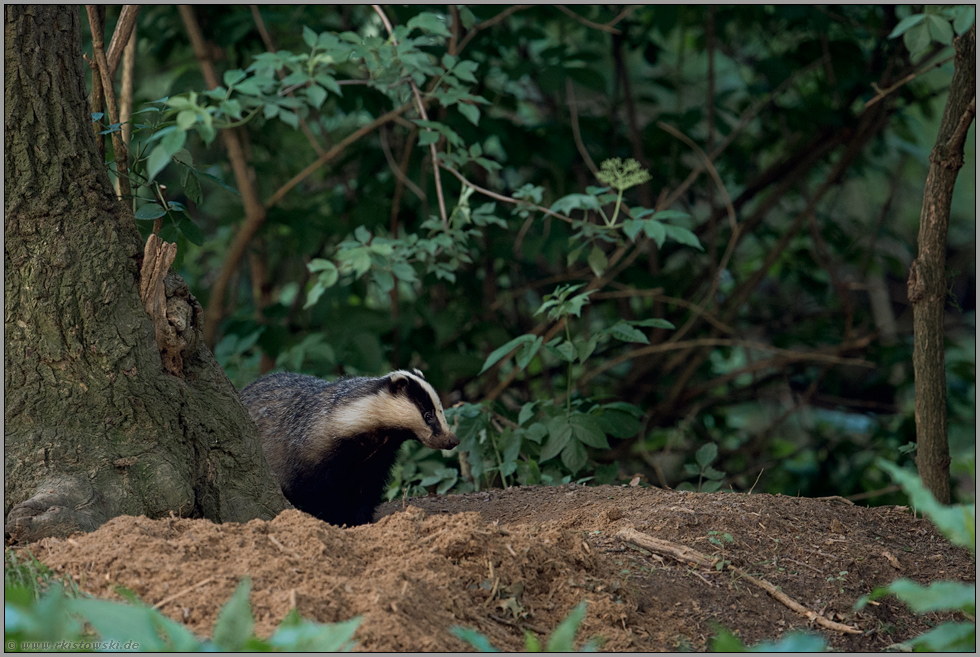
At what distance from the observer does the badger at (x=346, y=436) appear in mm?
4992

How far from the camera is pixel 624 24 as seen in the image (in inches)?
291

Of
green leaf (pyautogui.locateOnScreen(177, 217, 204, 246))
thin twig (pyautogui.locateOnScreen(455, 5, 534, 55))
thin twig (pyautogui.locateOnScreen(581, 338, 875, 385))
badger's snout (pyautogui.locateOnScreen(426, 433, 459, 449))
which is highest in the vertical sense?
thin twig (pyautogui.locateOnScreen(455, 5, 534, 55))

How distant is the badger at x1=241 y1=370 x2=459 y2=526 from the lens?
4992 millimetres

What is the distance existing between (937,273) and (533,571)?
246 cm

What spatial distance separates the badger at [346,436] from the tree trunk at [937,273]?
2.51 metres

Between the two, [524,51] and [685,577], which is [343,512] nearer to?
[685,577]

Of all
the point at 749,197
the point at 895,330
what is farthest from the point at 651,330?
the point at 895,330

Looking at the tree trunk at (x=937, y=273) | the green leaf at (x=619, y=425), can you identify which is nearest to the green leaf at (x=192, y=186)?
the green leaf at (x=619, y=425)

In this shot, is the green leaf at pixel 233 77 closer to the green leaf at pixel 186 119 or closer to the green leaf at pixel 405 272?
the green leaf at pixel 186 119

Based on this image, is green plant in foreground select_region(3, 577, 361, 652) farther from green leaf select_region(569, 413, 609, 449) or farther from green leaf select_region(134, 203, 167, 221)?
green leaf select_region(569, 413, 609, 449)

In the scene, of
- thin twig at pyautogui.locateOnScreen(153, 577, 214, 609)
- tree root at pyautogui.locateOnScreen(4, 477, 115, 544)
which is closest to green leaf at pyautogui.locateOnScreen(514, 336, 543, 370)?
tree root at pyautogui.locateOnScreen(4, 477, 115, 544)

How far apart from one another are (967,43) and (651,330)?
422cm

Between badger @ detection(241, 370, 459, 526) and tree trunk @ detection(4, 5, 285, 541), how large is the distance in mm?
1632

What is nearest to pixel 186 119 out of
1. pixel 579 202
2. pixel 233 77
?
pixel 233 77
